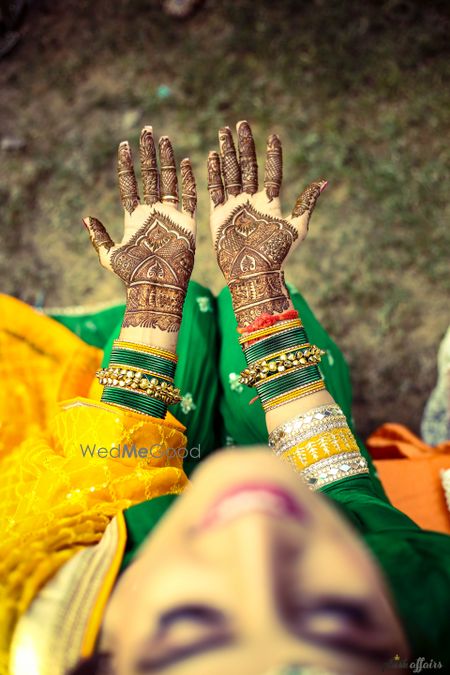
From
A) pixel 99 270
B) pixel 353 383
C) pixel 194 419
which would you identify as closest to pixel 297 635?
pixel 194 419

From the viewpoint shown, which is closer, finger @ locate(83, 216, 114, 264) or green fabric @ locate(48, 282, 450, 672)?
green fabric @ locate(48, 282, 450, 672)

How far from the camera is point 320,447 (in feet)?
4.13

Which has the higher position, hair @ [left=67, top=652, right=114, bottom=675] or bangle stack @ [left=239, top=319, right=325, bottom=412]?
bangle stack @ [left=239, top=319, right=325, bottom=412]

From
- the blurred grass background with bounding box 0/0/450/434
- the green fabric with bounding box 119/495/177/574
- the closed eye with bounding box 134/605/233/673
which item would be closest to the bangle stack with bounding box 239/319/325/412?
the green fabric with bounding box 119/495/177/574

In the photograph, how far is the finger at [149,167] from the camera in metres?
1.46

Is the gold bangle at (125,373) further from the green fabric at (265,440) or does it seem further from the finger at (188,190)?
the finger at (188,190)

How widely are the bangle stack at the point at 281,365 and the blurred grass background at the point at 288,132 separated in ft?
4.37

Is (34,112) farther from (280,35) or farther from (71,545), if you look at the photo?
(71,545)

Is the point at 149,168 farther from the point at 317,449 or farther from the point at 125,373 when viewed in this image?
the point at 317,449

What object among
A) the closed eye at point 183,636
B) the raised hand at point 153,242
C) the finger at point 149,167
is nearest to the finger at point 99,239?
the raised hand at point 153,242

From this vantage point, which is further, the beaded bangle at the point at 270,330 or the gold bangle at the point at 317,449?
the beaded bangle at the point at 270,330

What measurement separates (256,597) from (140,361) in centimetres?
74

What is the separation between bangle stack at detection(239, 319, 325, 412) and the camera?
1323 millimetres

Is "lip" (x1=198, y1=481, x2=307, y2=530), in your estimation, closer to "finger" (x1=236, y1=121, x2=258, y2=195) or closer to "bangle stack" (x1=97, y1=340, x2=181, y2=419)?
"bangle stack" (x1=97, y1=340, x2=181, y2=419)
